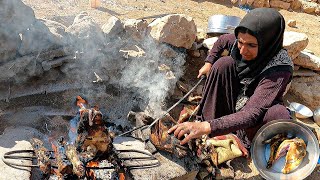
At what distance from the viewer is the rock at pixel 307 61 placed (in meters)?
5.04

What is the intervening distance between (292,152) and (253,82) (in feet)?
2.56

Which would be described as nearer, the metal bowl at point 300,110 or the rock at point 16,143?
the rock at point 16,143

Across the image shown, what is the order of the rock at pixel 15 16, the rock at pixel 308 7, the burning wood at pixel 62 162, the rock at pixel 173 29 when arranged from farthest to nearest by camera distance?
1. the rock at pixel 308 7
2. the rock at pixel 173 29
3. the rock at pixel 15 16
4. the burning wood at pixel 62 162

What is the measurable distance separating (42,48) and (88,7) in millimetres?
2557

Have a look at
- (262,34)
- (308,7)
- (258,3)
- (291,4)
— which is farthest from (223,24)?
(308,7)

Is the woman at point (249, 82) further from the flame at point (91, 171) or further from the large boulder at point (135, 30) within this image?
the large boulder at point (135, 30)

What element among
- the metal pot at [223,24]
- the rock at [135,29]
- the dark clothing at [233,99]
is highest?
the metal pot at [223,24]

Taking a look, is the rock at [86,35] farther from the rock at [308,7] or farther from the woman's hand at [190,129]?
the rock at [308,7]

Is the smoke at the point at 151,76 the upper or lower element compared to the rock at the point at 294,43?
lower

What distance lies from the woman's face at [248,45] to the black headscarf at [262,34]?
0.04m

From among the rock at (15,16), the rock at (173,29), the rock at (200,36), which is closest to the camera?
the rock at (15,16)

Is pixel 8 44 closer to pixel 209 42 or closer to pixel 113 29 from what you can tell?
pixel 113 29

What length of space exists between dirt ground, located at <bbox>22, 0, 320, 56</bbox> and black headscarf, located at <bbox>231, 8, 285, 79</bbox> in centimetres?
225

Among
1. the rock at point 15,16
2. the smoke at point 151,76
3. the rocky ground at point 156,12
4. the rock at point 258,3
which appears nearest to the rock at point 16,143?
the rocky ground at point 156,12
